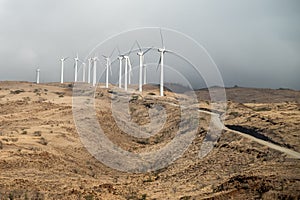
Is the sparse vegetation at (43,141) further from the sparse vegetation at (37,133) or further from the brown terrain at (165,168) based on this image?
the sparse vegetation at (37,133)

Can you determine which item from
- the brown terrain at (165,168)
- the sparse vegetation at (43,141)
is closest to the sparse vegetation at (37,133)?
the brown terrain at (165,168)

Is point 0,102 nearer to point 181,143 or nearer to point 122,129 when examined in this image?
point 122,129

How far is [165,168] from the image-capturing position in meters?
38.5

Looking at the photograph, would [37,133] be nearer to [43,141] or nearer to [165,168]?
[43,141]

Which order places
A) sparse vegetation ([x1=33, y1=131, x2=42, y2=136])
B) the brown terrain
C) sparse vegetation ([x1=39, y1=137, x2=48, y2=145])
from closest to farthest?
1. the brown terrain
2. sparse vegetation ([x1=39, y1=137, x2=48, y2=145])
3. sparse vegetation ([x1=33, y1=131, x2=42, y2=136])

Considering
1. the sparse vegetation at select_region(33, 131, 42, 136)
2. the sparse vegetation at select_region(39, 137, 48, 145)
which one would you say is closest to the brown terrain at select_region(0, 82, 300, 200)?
the sparse vegetation at select_region(33, 131, 42, 136)

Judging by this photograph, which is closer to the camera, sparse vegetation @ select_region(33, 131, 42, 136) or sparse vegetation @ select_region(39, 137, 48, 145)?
sparse vegetation @ select_region(39, 137, 48, 145)

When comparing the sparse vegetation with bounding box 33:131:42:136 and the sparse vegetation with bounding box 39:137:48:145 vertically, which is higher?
the sparse vegetation with bounding box 33:131:42:136

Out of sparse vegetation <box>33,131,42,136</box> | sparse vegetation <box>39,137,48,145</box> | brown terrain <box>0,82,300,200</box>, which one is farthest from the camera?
sparse vegetation <box>33,131,42,136</box>

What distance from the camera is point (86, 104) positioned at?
71.8 meters

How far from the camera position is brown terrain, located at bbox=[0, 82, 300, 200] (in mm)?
24938

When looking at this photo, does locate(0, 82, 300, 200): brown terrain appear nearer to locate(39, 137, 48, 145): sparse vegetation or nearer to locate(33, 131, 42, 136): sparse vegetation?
locate(33, 131, 42, 136): sparse vegetation

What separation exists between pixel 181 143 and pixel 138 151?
209 inches

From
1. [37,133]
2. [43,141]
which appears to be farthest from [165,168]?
[37,133]
